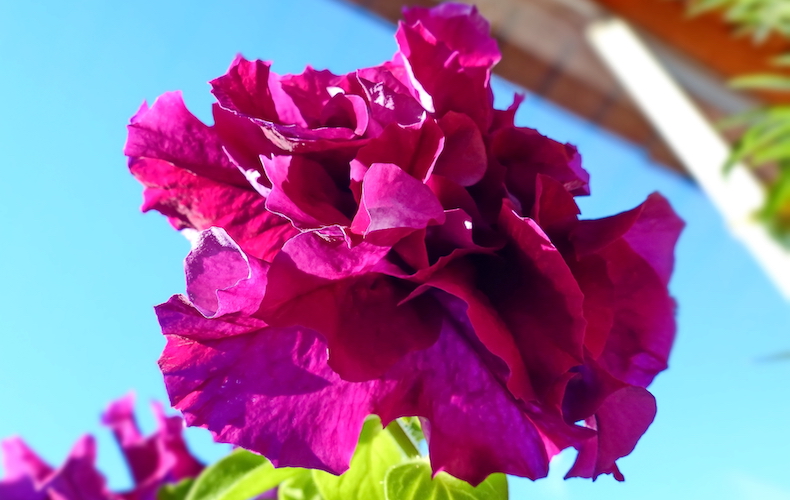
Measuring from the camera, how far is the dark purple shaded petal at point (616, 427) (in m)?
0.24

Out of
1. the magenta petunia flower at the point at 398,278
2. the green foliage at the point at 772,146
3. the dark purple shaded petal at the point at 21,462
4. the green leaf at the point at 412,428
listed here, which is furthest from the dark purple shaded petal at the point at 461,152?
the green foliage at the point at 772,146

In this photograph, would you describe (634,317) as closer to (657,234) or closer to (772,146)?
(657,234)

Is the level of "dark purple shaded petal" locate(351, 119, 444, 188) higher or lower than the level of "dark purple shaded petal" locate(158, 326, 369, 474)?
Result: higher

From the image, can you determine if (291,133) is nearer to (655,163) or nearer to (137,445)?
(137,445)

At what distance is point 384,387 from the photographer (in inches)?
9.2

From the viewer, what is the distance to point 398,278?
0.25m

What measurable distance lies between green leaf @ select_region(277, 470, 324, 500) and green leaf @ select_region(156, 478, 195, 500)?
14cm

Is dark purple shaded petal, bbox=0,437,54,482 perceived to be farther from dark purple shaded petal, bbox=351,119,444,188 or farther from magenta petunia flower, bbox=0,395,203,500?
dark purple shaded petal, bbox=351,119,444,188

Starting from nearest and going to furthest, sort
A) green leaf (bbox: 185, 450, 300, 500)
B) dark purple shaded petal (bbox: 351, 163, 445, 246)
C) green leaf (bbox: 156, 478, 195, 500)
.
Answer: dark purple shaded petal (bbox: 351, 163, 445, 246) < green leaf (bbox: 185, 450, 300, 500) < green leaf (bbox: 156, 478, 195, 500)

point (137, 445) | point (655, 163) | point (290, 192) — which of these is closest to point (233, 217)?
point (290, 192)

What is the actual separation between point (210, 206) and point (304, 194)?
5 cm

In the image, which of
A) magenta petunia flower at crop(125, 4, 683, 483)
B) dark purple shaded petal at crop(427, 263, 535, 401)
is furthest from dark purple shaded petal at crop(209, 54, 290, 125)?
dark purple shaded petal at crop(427, 263, 535, 401)

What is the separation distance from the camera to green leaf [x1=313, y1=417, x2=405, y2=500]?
28 centimetres

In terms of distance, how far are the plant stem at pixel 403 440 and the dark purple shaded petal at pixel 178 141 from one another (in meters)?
0.12
